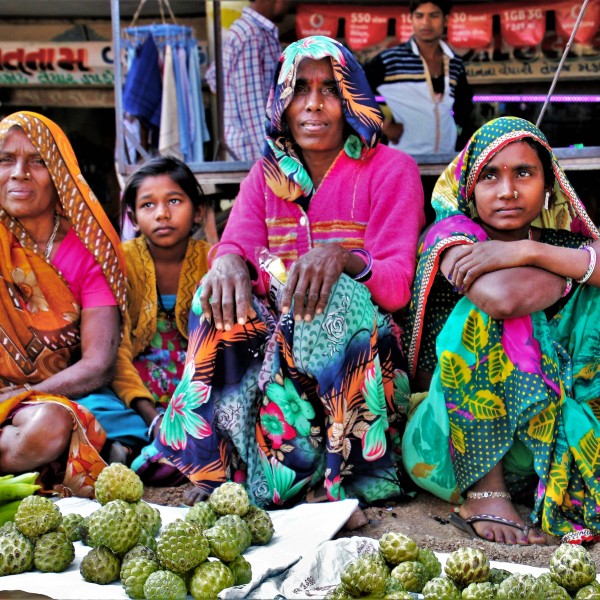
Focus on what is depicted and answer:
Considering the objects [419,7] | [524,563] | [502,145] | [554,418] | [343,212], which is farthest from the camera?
[419,7]

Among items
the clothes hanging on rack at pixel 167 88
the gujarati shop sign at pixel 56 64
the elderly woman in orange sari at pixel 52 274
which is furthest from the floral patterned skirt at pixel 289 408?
the gujarati shop sign at pixel 56 64

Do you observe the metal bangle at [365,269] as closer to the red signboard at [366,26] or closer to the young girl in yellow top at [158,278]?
the young girl in yellow top at [158,278]

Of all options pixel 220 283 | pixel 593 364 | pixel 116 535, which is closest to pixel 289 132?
pixel 220 283

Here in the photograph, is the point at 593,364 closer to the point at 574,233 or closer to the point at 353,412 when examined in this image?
the point at 574,233

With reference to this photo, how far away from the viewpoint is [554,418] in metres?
2.95

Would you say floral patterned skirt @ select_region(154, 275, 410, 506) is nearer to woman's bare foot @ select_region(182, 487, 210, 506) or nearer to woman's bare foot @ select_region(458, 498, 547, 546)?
woman's bare foot @ select_region(182, 487, 210, 506)

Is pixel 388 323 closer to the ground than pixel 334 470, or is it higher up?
higher up

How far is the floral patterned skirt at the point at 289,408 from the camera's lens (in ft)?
9.84

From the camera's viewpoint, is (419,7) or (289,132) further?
(419,7)

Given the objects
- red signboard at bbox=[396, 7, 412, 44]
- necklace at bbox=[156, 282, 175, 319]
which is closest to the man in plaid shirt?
red signboard at bbox=[396, 7, 412, 44]

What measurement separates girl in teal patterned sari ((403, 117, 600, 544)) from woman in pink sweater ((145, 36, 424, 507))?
0.20 meters

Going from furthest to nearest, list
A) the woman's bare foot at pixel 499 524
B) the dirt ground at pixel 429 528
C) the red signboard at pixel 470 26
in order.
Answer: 1. the red signboard at pixel 470 26
2. the woman's bare foot at pixel 499 524
3. the dirt ground at pixel 429 528

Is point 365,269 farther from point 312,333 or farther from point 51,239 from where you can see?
point 51,239

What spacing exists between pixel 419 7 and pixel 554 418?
3.61m
